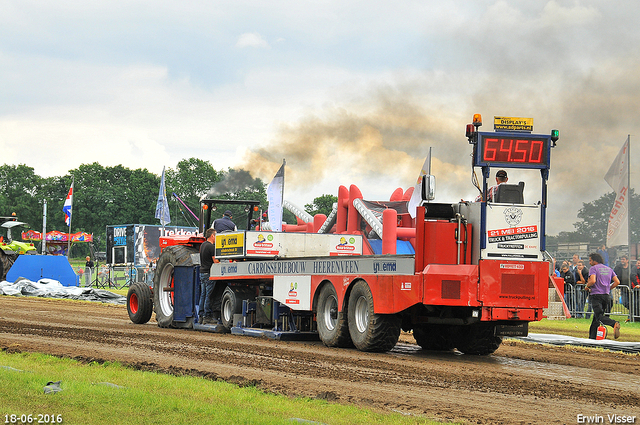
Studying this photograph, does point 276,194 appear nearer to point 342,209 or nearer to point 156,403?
point 342,209

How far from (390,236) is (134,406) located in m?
21.2

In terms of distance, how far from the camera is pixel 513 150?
11.1 m

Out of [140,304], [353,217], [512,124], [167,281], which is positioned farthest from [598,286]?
[353,217]

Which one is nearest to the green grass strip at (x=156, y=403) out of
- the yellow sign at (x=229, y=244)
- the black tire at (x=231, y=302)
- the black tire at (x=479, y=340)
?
the black tire at (x=479, y=340)

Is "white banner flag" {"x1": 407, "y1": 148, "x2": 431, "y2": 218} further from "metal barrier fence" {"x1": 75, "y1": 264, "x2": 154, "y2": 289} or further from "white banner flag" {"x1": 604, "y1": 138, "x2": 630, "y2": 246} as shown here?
"metal barrier fence" {"x1": 75, "y1": 264, "x2": 154, "y2": 289}

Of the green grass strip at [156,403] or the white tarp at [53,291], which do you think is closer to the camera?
the green grass strip at [156,403]

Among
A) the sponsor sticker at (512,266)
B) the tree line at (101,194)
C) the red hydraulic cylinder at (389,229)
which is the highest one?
the tree line at (101,194)

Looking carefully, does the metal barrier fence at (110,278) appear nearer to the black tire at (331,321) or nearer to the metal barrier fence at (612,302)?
the metal barrier fence at (612,302)

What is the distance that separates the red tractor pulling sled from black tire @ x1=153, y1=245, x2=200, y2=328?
1321 mm

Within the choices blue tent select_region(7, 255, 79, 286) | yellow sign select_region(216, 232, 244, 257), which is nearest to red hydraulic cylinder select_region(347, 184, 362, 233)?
blue tent select_region(7, 255, 79, 286)

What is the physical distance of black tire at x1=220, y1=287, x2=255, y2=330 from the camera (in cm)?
1545

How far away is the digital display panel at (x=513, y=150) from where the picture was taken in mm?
10945

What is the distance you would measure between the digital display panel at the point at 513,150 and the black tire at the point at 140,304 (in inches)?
388

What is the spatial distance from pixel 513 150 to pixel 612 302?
10.2 m
